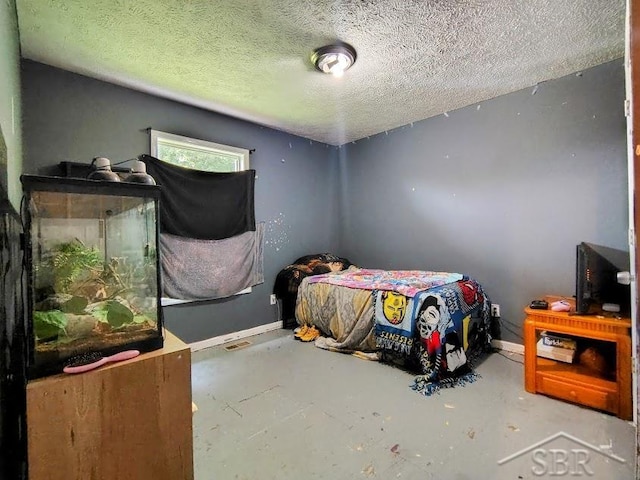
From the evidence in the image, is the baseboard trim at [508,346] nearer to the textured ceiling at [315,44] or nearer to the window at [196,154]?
the textured ceiling at [315,44]

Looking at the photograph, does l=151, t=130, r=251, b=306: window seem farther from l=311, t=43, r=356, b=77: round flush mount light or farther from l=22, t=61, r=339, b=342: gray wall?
l=311, t=43, r=356, b=77: round flush mount light

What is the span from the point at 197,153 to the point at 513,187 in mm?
3166

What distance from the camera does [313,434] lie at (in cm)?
171

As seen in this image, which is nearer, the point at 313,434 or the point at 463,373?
the point at 313,434

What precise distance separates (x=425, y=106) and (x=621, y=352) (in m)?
2.57

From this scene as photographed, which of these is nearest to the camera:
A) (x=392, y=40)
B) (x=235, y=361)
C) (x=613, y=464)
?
(x=613, y=464)

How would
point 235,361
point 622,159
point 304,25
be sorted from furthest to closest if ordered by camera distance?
1. point 235,361
2. point 622,159
3. point 304,25

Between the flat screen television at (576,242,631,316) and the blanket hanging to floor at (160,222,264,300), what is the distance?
113 inches

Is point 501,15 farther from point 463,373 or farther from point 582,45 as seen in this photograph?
point 463,373

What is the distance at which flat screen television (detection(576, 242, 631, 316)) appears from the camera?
191 centimetres

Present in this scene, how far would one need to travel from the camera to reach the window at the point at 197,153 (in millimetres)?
2840

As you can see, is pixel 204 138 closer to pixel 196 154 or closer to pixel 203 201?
pixel 196 154

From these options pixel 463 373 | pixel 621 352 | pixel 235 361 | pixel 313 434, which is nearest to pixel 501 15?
pixel 621 352

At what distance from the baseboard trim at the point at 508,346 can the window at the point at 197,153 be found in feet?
10.4
